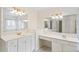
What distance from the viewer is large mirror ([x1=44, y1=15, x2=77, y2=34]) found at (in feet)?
4.38

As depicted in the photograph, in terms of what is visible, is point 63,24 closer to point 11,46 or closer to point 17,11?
point 17,11

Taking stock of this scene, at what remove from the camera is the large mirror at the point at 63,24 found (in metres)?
1.34

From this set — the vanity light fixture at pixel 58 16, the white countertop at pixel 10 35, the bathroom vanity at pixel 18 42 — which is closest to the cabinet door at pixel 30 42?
the bathroom vanity at pixel 18 42

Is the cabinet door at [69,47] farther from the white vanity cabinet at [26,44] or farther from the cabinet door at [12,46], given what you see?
the cabinet door at [12,46]

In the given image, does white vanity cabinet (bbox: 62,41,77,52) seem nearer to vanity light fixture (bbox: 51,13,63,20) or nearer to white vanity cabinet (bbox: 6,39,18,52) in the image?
vanity light fixture (bbox: 51,13,63,20)

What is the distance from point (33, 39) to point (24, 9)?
47cm

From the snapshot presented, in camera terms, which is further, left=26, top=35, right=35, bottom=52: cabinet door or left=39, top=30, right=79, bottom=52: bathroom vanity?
left=26, top=35, right=35, bottom=52: cabinet door

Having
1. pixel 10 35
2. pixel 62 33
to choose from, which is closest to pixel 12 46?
pixel 10 35

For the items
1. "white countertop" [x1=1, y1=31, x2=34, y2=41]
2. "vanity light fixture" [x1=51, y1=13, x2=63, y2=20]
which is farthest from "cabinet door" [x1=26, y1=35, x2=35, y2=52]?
"vanity light fixture" [x1=51, y1=13, x2=63, y2=20]

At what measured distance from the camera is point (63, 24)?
1.38 meters

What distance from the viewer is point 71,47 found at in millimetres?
1314

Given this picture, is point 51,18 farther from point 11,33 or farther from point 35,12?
point 11,33
